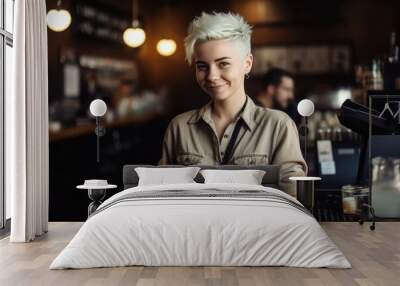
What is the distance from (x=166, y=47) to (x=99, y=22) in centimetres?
→ 84

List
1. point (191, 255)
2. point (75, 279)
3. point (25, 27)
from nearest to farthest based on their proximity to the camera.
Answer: point (75, 279), point (191, 255), point (25, 27)

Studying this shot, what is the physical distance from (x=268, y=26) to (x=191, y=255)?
142 inches

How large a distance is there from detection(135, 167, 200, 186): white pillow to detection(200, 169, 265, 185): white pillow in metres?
0.19

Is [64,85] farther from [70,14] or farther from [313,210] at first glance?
[313,210]

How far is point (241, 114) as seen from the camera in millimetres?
7414

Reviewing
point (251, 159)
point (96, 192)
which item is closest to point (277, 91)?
point (251, 159)

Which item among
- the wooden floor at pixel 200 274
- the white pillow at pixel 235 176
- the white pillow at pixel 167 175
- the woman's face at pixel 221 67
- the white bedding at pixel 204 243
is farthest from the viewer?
the woman's face at pixel 221 67

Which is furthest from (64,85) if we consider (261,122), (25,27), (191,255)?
(191,255)

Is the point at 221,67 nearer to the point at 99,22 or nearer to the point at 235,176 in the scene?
the point at 235,176

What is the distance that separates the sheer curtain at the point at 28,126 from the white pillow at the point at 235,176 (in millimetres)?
1755

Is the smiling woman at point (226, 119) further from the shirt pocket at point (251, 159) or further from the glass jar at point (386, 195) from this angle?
the glass jar at point (386, 195)

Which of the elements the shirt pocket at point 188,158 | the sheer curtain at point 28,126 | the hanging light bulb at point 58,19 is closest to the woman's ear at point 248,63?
the shirt pocket at point 188,158

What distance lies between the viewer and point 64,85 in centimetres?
747

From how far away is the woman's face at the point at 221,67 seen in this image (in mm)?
7391
